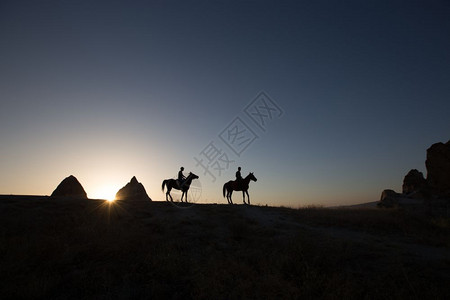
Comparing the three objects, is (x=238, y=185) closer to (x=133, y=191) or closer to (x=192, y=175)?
(x=192, y=175)

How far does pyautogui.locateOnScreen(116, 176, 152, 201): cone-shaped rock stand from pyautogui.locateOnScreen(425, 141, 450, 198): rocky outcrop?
3644 centimetres

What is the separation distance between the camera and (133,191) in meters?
33.2

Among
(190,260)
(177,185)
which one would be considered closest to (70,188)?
(177,185)

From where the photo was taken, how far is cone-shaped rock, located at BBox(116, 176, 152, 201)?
32812 millimetres

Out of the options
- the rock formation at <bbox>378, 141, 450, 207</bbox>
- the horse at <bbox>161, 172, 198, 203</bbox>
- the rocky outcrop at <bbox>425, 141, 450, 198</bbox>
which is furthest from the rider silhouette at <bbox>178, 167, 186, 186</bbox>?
the rocky outcrop at <bbox>425, 141, 450, 198</bbox>

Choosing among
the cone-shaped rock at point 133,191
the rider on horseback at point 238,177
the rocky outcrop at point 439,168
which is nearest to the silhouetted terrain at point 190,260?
the rider on horseback at point 238,177

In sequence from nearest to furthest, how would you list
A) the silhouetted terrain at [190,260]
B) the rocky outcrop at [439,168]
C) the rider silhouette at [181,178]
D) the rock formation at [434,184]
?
the silhouetted terrain at [190,260], the rider silhouette at [181,178], the rock formation at [434,184], the rocky outcrop at [439,168]

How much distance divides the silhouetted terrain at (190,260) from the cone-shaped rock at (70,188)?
48.1ft

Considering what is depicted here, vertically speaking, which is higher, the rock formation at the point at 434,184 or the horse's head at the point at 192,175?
the horse's head at the point at 192,175

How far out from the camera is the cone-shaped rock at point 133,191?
32812 millimetres

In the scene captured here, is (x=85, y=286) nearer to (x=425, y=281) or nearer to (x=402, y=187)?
(x=425, y=281)

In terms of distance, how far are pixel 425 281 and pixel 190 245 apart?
27.1ft


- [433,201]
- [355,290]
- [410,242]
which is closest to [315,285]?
[355,290]

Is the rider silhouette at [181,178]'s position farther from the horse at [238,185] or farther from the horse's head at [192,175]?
the horse at [238,185]
